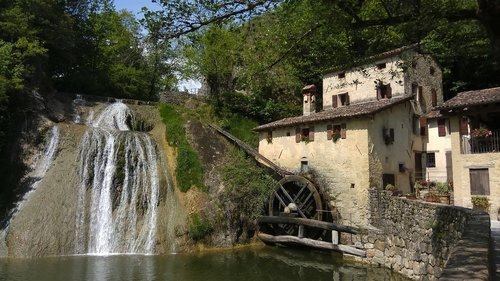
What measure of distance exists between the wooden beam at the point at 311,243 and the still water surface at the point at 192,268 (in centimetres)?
51

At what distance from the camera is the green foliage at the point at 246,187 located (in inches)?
803

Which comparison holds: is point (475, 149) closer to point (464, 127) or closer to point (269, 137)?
point (464, 127)

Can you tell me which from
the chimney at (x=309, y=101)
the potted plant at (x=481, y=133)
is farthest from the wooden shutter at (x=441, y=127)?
the chimney at (x=309, y=101)

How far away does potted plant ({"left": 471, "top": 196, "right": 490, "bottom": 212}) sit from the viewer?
1617 cm

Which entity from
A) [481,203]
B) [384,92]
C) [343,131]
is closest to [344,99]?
[384,92]

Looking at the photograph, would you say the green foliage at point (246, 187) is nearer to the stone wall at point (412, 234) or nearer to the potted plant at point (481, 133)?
the stone wall at point (412, 234)

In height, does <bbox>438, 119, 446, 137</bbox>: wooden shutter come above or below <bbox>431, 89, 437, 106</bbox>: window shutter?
below

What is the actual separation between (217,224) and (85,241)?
235 inches

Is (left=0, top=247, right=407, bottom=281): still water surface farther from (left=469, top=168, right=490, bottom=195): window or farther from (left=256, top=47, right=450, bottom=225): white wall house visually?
(left=469, top=168, right=490, bottom=195): window

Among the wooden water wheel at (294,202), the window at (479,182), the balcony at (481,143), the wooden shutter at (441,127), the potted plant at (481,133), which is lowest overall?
the wooden water wheel at (294,202)

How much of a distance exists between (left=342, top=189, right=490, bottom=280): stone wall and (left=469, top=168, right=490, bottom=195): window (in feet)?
12.1

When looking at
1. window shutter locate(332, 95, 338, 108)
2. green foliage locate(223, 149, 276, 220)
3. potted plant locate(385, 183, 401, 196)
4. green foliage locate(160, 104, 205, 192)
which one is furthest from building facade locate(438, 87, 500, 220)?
green foliage locate(160, 104, 205, 192)

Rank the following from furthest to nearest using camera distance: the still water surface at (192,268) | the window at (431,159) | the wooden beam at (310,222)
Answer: the window at (431,159), the wooden beam at (310,222), the still water surface at (192,268)

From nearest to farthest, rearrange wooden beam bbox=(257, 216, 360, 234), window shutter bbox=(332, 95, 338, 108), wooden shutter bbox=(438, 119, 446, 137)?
wooden beam bbox=(257, 216, 360, 234) → wooden shutter bbox=(438, 119, 446, 137) → window shutter bbox=(332, 95, 338, 108)
